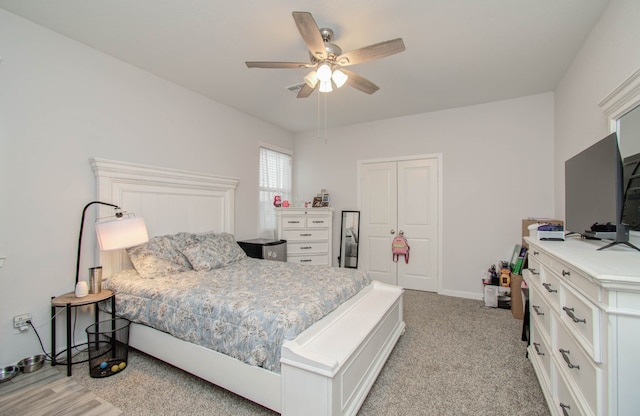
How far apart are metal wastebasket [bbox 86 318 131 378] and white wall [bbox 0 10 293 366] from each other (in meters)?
0.34

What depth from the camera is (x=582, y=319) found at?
48.6 inches

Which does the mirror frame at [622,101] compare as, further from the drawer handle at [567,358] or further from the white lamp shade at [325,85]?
the white lamp shade at [325,85]

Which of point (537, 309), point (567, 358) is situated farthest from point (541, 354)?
point (567, 358)

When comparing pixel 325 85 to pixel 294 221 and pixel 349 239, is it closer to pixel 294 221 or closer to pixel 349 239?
pixel 294 221

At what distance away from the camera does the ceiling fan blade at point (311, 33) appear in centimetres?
165

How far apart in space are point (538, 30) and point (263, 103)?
119 inches

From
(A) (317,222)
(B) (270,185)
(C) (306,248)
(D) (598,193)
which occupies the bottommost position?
(C) (306,248)

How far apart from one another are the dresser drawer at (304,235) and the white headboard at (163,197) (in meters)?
0.89

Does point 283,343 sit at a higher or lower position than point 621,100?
lower

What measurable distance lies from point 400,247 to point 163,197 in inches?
131

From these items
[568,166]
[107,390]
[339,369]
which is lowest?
[107,390]

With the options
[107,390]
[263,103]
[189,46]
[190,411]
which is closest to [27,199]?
[107,390]

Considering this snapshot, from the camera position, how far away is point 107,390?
1944mm

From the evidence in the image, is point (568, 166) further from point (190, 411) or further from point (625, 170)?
point (190, 411)
